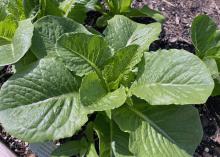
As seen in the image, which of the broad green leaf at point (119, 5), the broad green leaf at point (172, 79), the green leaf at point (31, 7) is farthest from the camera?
the broad green leaf at point (119, 5)

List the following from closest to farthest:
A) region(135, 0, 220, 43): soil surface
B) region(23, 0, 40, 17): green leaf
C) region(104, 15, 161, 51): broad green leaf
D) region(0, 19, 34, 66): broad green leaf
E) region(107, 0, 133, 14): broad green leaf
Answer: region(0, 19, 34, 66): broad green leaf → region(104, 15, 161, 51): broad green leaf → region(23, 0, 40, 17): green leaf → region(107, 0, 133, 14): broad green leaf → region(135, 0, 220, 43): soil surface

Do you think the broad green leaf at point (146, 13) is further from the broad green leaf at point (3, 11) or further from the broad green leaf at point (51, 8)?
the broad green leaf at point (3, 11)

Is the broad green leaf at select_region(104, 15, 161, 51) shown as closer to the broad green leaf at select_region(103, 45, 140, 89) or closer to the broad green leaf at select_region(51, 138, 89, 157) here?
the broad green leaf at select_region(103, 45, 140, 89)

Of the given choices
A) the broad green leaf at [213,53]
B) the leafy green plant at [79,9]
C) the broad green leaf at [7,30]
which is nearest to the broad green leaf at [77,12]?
the leafy green plant at [79,9]

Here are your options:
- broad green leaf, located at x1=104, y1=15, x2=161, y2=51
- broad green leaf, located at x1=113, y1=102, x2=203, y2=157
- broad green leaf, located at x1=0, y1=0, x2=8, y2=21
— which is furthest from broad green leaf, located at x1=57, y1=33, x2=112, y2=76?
broad green leaf, located at x1=0, y1=0, x2=8, y2=21

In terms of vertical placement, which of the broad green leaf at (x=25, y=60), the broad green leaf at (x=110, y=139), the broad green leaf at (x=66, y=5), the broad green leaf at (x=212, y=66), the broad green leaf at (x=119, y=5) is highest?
the broad green leaf at (x=66, y=5)

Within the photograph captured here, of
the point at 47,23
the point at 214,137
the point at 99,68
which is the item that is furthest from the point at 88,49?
the point at 214,137

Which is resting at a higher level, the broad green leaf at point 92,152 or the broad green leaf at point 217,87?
the broad green leaf at point 217,87
